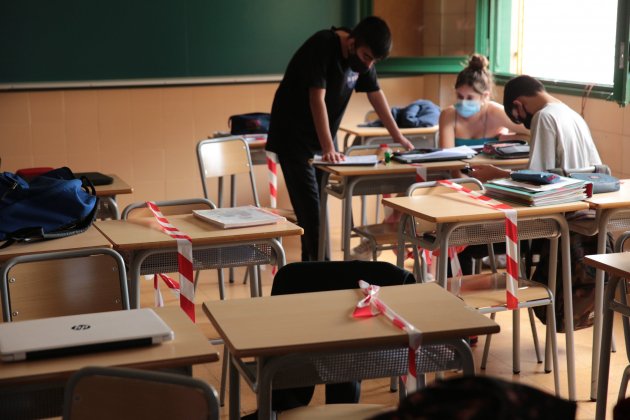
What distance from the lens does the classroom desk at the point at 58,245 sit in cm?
302

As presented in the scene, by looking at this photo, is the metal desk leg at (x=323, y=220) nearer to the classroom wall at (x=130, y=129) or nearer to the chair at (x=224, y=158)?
the chair at (x=224, y=158)

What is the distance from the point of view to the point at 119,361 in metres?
2.00

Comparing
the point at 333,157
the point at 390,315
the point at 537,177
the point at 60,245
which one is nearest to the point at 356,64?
the point at 333,157

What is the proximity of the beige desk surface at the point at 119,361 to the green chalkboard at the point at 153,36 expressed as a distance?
14.6 ft

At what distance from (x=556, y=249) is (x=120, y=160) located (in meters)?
3.62

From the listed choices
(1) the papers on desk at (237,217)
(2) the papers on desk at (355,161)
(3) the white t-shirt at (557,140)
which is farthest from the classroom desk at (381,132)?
(1) the papers on desk at (237,217)

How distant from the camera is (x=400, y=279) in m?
2.68

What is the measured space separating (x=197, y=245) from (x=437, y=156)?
187 cm

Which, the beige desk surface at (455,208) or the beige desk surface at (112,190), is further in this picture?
the beige desk surface at (112,190)

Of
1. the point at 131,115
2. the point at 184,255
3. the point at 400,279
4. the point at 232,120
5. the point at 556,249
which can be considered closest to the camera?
the point at 400,279

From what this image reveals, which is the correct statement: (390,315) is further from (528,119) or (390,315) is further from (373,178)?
(373,178)

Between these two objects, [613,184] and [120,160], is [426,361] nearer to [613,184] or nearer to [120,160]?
[613,184]

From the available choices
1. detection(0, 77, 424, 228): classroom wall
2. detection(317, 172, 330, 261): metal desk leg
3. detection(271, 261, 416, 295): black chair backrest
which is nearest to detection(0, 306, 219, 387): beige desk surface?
detection(271, 261, 416, 295): black chair backrest

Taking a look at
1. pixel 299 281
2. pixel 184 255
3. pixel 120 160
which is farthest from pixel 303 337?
pixel 120 160
